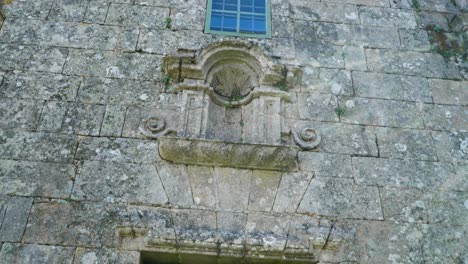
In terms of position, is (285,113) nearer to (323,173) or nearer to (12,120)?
(323,173)

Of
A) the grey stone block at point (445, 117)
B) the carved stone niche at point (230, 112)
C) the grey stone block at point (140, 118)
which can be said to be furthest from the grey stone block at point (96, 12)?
the grey stone block at point (445, 117)

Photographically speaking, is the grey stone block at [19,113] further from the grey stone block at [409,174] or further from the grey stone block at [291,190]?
the grey stone block at [409,174]

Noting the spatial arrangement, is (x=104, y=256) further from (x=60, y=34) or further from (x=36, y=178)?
(x=60, y=34)

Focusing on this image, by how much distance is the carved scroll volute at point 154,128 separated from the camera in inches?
184

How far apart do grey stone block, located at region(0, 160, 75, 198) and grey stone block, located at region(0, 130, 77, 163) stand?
0.20ft

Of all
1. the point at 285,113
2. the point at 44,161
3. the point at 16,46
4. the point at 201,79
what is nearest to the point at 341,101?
the point at 285,113

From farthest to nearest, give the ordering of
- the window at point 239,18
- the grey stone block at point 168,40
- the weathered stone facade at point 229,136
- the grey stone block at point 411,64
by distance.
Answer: the window at point 239,18, the grey stone block at point 411,64, the grey stone block at point 168,40, the weathered stone facade at point 229,136

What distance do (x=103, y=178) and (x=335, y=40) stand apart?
293 centimetres

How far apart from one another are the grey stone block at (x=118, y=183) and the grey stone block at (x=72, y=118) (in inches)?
14.8

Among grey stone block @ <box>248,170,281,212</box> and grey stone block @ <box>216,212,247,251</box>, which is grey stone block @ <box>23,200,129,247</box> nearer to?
grey stone block @ <box>216,212,247,251</box>

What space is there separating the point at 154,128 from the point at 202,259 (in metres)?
1.30

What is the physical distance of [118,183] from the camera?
4.40 meters

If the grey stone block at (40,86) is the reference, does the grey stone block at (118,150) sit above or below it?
below

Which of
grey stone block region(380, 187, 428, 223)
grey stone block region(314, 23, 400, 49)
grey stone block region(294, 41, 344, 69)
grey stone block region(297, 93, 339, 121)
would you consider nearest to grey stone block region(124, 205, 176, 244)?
grey stone block region(297, 93, 339, 121)
